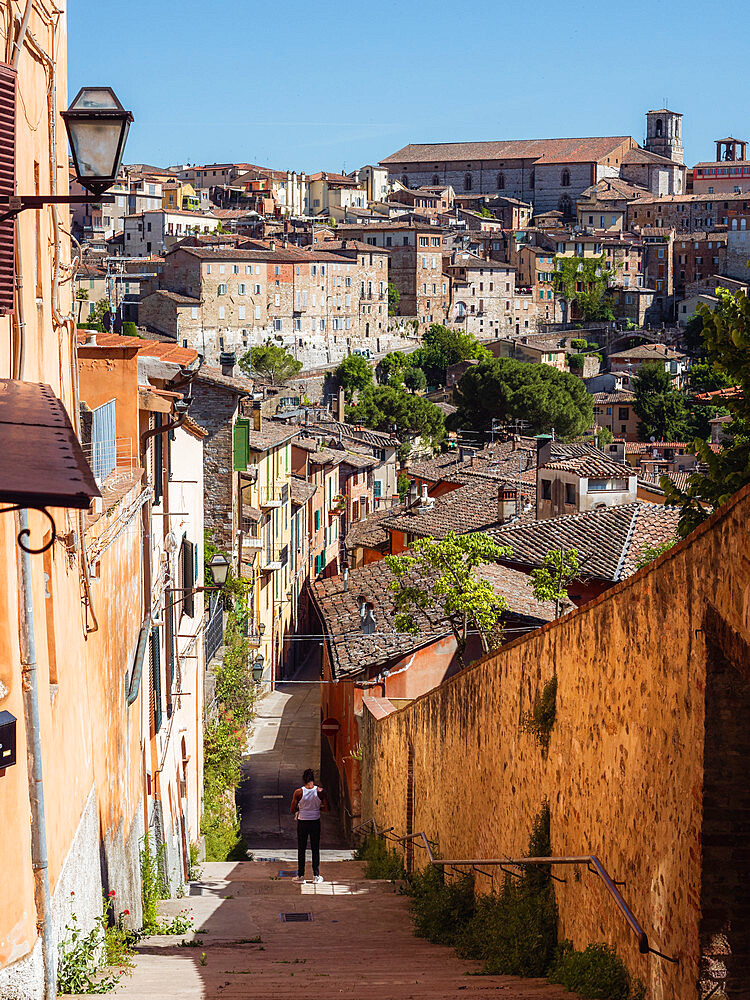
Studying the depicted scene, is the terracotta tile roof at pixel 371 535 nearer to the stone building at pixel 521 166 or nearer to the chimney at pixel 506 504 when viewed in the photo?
the chimney at pixel 506 504

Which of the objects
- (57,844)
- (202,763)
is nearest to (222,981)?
(57,844)

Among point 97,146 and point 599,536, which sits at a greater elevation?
point 97,146

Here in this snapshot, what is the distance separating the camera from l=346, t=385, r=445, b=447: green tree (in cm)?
7875

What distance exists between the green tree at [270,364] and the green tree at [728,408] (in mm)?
76634

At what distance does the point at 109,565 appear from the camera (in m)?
8.81

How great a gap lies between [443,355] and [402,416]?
2625cm

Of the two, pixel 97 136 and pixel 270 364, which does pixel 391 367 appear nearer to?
pixel 270 364

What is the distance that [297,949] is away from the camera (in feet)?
28.5

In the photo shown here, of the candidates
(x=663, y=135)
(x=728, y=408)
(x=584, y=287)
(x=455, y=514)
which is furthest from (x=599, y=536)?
(x=663, y=135)

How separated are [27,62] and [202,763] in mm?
13542

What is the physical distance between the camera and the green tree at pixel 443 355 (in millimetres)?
103625

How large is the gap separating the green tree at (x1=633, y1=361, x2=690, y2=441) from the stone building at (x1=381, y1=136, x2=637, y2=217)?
71.1 meters

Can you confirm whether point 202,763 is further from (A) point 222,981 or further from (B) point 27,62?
(B) point 27,62

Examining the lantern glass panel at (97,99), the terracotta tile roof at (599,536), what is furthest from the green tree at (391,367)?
the lantern glass panel at (97,99)
